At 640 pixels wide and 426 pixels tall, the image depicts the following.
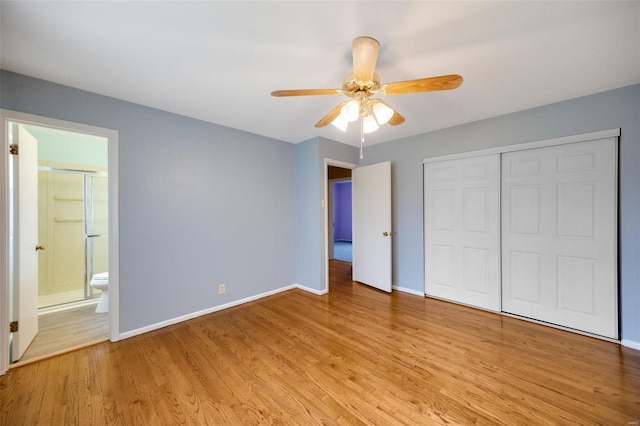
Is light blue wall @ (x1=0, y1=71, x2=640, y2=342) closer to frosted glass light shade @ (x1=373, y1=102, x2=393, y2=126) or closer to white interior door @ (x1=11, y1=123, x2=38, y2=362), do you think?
white interior door @ (x1=11, y1=123, x2=38, y2=362)

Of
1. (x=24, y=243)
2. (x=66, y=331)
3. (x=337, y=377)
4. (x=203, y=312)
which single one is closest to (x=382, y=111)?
(x=337, y=377)

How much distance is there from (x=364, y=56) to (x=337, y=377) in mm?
2192

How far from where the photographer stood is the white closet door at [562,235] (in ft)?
7.47

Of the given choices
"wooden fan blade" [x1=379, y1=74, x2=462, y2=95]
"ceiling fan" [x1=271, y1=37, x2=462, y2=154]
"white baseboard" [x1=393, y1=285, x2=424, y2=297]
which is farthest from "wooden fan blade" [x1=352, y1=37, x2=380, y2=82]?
"white baseboard" [x1=393, y1=285, x2=424, y2=297]

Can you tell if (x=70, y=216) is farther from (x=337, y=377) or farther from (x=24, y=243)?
(x=337, y=377)

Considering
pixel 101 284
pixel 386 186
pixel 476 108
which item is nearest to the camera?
pixel 476 108

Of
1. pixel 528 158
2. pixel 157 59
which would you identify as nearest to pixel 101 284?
pixel 157 59

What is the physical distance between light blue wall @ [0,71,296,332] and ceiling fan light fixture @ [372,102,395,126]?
2069 millimetres

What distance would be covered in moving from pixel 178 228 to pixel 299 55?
218cm

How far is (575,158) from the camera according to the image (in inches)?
95.4

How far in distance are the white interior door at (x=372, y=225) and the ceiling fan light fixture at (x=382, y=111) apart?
6.15 feet

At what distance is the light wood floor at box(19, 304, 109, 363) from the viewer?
216 cm

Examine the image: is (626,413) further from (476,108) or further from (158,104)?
(158,104)

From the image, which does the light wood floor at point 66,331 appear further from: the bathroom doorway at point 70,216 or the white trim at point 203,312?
the bathroom doorway at point 70,216
